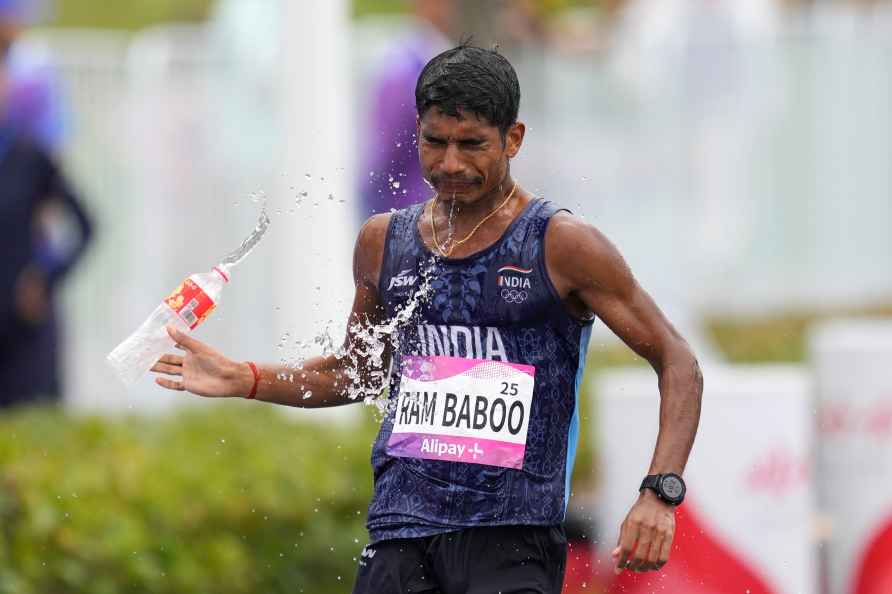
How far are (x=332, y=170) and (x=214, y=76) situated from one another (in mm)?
3540

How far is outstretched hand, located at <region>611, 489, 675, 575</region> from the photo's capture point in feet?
15.3

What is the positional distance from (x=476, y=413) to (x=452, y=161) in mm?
637

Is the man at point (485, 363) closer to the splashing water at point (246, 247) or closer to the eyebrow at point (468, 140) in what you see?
the eyebrow at point (468, 140)

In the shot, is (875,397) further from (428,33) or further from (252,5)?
(252,5)

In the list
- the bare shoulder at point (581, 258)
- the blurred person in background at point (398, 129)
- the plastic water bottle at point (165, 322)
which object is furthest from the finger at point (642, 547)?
the blurred person in background at point (398, 129)

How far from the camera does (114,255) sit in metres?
13.3

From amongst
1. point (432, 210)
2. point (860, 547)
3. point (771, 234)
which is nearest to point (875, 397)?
point (860, 547)

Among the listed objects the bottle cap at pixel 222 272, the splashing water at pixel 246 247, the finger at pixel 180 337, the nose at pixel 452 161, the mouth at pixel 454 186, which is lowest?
the finger at pixel 180 337

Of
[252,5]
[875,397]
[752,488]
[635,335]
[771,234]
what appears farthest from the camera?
[771,234]

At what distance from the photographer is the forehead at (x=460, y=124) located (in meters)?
4.79

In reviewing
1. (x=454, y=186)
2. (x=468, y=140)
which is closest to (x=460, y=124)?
(x=468, y=140)

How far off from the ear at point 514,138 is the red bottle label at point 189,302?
849mm

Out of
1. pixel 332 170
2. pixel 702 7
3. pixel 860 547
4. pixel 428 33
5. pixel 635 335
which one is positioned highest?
pixel 702 7

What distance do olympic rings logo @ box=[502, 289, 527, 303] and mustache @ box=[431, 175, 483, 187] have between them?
0.93 ft
